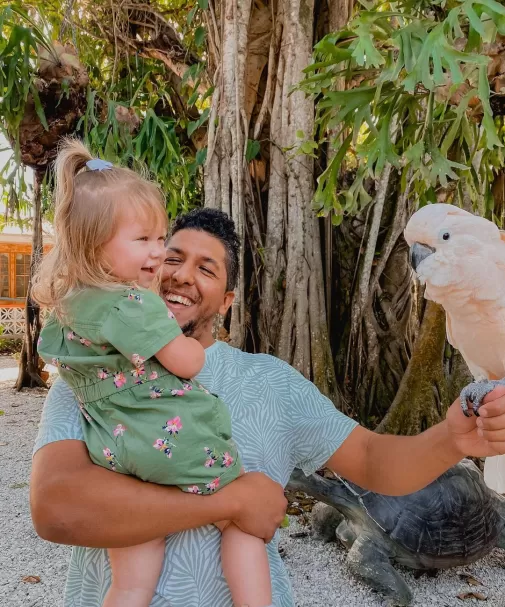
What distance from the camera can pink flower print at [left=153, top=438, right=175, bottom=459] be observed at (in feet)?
3.54

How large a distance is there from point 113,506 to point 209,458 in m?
0.21

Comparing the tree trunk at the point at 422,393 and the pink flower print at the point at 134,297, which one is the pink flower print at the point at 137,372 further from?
the tree trunk at the point at 422,393

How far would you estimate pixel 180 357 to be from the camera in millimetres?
1127

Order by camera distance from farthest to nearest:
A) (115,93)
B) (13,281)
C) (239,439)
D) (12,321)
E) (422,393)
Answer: (13,281), (12,321), (115,93), (422,393), (239,439)

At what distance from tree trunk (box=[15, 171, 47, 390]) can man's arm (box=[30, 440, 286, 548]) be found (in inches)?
209

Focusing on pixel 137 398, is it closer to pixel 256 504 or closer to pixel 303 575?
pixel 256 504

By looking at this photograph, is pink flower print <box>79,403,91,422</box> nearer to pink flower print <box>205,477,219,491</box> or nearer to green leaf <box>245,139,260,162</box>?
pink flower print <box>205,477,219,491</box>

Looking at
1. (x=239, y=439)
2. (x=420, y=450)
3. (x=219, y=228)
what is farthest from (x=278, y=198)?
(x=420, y=450)

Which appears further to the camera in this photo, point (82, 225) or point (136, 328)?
point (82, 225)

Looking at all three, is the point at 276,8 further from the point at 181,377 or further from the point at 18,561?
the point at 18,561

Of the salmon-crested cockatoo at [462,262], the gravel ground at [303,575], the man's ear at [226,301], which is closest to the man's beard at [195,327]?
the man's ear at [226,301]

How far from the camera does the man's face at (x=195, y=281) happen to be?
1.57 m

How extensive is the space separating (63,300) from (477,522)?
7.50 ft

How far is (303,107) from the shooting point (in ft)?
11.4
